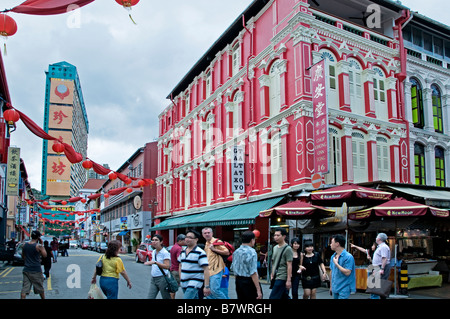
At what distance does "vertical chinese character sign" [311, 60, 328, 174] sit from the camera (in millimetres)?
17094

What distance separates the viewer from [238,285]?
708 cm

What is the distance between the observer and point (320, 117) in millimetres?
17609

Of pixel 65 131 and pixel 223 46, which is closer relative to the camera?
pixel 223 46

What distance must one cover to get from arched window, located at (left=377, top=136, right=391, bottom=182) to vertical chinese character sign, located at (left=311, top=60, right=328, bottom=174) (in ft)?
14.9

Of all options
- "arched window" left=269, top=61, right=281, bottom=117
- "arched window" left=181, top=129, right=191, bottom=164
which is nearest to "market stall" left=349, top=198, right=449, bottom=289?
"arched window" left=269, top=61, right=281, bottom=117

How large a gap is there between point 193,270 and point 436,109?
20.0 m

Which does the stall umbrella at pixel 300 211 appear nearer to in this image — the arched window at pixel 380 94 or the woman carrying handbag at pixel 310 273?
the woman carrying handbag at pixel 310 273

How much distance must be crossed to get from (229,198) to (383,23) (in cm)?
1253

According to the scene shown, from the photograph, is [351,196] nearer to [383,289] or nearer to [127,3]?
[383,289]

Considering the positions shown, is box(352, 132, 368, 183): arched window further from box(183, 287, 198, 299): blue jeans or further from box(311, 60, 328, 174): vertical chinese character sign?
box(183, 287, 198, 299): blue jeans

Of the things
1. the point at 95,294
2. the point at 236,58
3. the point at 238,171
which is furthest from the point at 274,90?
the point at 95,294

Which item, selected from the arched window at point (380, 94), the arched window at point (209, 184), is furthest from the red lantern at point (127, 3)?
the arched window at point (209, 184)
